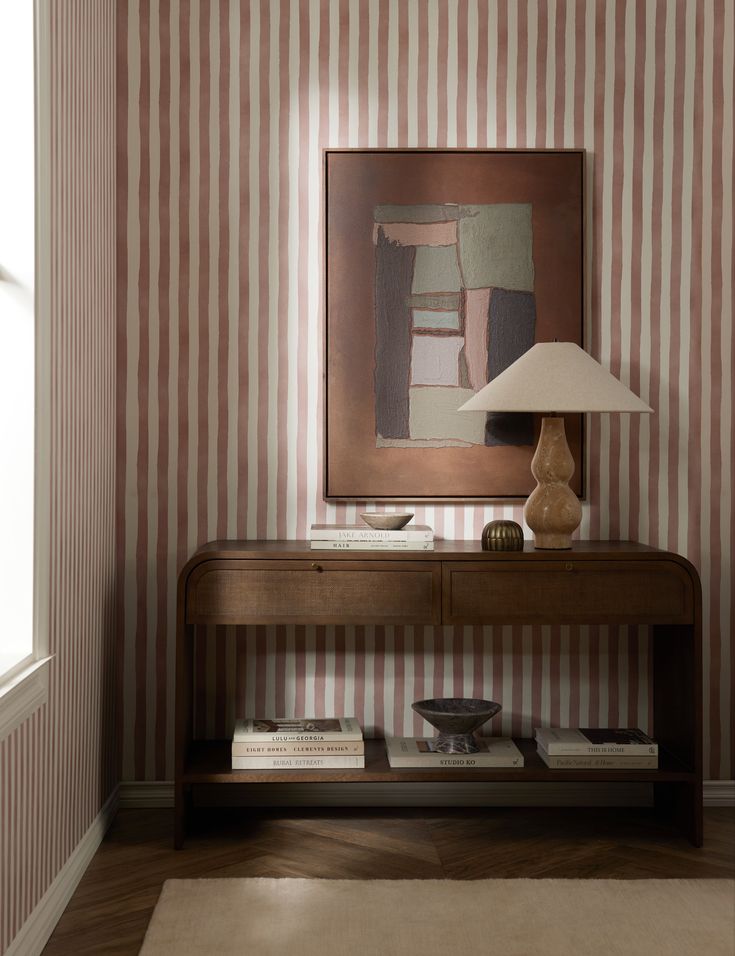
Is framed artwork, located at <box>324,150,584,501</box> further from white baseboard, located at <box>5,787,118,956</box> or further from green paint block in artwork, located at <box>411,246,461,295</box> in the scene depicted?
white baseboard, located at <box>5,787,118,956</box>

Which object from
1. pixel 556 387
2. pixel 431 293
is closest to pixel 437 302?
pixel 431 293

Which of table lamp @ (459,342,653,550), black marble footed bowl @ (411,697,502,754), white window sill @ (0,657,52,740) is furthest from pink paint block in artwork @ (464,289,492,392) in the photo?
white window sill @ (0,657,52,740)

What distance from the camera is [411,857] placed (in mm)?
2619

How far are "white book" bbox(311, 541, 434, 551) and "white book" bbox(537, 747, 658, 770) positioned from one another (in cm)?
68

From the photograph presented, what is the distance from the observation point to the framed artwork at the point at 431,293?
9.82 ft

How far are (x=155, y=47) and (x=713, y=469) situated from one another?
208 cm

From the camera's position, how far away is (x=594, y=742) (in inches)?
109

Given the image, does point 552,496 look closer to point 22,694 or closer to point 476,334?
point 476,334

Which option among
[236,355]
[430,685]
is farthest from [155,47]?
[430,685]

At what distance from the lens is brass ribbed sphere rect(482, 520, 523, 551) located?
2.73 meters

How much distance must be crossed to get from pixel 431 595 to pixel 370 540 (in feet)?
0.71

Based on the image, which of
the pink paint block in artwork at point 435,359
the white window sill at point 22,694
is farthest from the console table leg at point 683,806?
the white window sill at point 22,694

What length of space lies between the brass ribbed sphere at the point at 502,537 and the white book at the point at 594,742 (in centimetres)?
55

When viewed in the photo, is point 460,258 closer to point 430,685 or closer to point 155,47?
point 155,47
